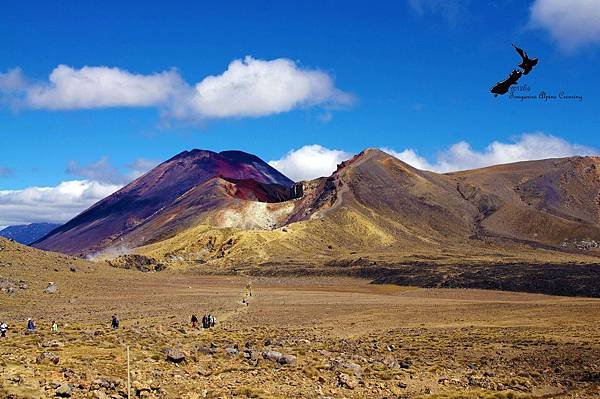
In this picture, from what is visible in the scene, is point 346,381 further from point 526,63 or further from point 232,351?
point 526,63

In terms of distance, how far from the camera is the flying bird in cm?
1138

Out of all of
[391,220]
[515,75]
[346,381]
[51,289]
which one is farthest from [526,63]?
[391,220]

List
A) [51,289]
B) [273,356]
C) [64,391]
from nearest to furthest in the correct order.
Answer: [64,391] → [273,356] → [51,289]

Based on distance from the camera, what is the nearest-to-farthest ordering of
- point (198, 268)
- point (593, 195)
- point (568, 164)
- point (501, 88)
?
point (501, 88) → point (198, 268) → point (593, 195) → point (568, 164)

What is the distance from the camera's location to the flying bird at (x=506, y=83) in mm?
11380

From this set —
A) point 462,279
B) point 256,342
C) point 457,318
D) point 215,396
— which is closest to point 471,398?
point 215,396

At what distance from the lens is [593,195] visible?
17675cm

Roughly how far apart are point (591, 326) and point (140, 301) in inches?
1477

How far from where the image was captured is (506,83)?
1153cm

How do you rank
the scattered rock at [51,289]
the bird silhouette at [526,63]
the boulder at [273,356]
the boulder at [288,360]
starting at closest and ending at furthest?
the bird silhouette at [526,63]
the boulder at [288,360]
the boulder at [273,356]
the scattered rock at [51,289]

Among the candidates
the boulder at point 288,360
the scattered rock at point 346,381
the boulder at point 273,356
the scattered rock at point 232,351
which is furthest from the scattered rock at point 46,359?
the scattered rock at point 346,381

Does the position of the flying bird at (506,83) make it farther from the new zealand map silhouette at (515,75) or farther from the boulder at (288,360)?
the boulder at (288,360)

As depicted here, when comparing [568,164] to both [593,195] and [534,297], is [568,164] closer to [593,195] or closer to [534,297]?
[593,195]

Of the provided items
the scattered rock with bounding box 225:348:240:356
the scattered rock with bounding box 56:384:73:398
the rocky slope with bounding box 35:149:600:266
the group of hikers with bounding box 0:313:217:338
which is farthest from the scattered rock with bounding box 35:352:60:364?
the rocky slope with bounding box 35:149:600:266
